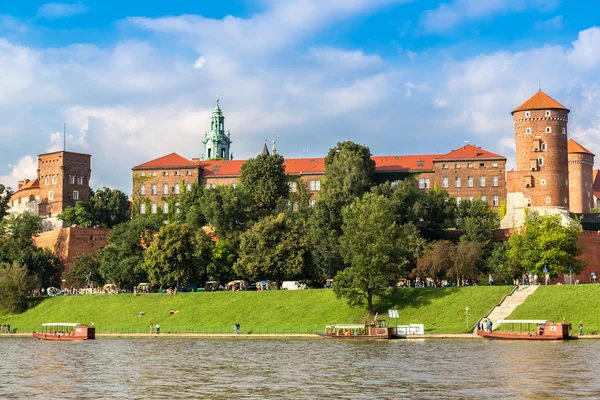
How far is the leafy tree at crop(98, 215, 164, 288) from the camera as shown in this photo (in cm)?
8431

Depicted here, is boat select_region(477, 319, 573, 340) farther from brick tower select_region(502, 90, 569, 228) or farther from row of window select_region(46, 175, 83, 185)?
row of window select_region(46, 175, 83, 185)

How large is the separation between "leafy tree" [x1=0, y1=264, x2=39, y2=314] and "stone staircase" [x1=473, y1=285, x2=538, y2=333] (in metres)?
39.5

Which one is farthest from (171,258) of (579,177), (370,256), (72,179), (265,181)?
(579,177)

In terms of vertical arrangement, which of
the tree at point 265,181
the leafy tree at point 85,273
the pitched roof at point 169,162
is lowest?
the leafy tree at point 85,273

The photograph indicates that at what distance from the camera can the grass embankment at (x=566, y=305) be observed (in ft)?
198

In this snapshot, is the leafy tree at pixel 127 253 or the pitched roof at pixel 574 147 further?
the pitched roof at pixel 574 147

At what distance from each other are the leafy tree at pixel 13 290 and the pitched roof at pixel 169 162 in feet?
117

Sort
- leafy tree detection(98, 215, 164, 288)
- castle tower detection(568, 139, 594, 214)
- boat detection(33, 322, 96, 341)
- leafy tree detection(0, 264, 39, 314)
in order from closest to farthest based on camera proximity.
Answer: boat detection(33, 322, 96, 341) → leafy tree detection(0, 264, 39, 314) → leafy tree detection(98, 215, 164, 288) → castle tower detection(568, 139, 594, 214)

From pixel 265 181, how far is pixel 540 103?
2832 centimetres

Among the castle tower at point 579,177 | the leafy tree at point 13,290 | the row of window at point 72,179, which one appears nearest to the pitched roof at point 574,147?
the castle tower at point 579,177

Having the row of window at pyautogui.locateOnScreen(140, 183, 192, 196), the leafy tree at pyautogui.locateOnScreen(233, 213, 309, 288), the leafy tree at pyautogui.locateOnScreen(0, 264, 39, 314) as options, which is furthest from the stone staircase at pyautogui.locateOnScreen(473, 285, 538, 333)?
the row of window at pyautogui.locateOnScreen(140, 183, 192, 196)

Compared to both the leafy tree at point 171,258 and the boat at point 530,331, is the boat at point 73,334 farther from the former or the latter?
the boat at point 530,331

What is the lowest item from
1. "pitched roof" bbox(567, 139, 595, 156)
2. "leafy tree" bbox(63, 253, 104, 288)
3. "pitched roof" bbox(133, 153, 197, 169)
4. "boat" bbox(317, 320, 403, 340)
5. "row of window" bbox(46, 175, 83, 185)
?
"boat" bbox(317, 320, 403, 340)

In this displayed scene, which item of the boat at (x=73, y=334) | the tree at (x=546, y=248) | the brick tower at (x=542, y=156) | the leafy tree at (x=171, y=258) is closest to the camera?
the boat at (x=73, y=334)
